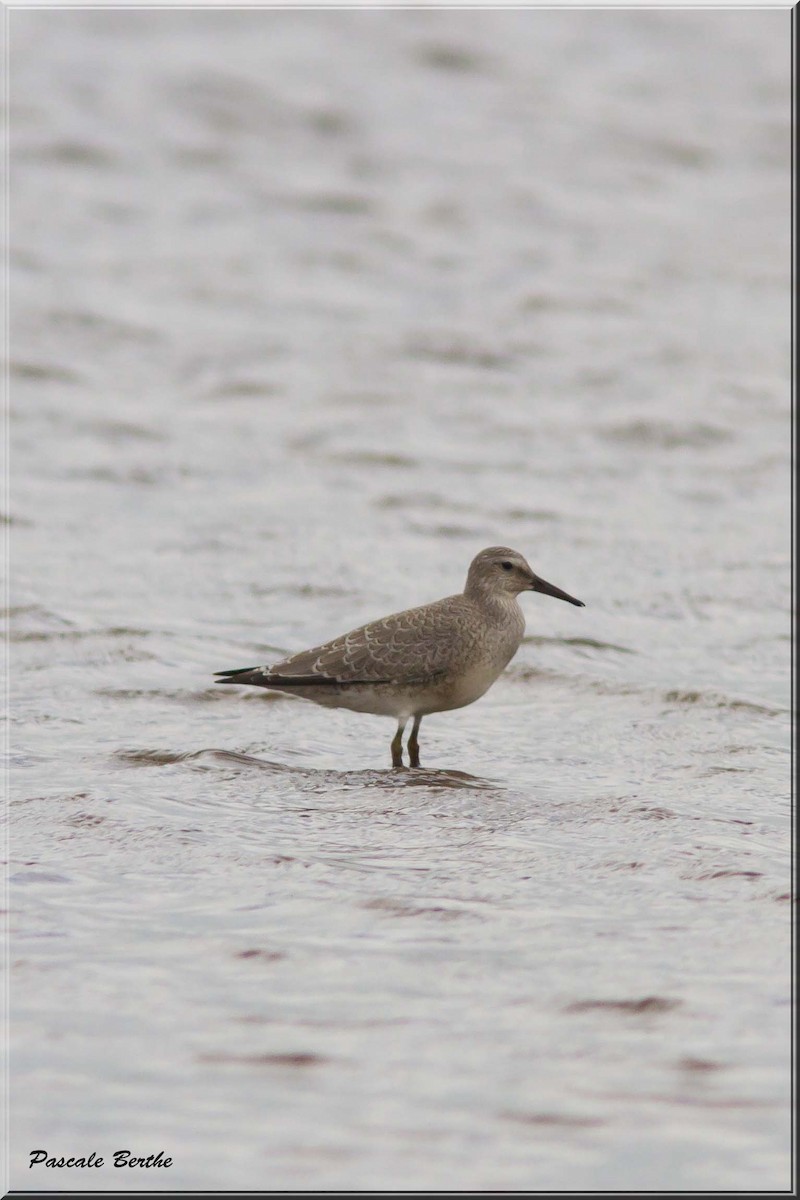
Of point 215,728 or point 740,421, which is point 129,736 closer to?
point 215,728

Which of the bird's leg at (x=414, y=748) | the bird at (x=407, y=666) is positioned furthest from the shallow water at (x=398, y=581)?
the bird at (x=407, y=666)

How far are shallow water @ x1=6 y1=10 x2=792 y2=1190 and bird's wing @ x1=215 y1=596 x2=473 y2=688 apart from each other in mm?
412

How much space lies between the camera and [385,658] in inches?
308

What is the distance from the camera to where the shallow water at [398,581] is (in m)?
4.51

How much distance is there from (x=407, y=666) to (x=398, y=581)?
3612mm

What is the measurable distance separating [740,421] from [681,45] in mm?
13625

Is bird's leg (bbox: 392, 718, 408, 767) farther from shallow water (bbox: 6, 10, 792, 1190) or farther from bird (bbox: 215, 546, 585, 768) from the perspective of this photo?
shallow water (bbox: 6, 10, 792, 1190)

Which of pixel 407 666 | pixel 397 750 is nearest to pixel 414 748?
pixel 397 750

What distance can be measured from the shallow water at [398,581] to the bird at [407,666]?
13.5 inches

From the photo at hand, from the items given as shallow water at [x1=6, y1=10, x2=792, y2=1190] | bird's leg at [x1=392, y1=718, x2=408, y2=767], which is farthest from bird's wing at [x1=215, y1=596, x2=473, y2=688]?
shallow water at [x1=6, y1=10, x2=792, y2=1190]

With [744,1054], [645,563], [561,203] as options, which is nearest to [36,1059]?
[744,1054]

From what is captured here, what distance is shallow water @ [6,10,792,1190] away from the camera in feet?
14.8

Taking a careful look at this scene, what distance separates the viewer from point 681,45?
2725 cm

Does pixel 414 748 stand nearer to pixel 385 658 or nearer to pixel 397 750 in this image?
pixel 397 750
